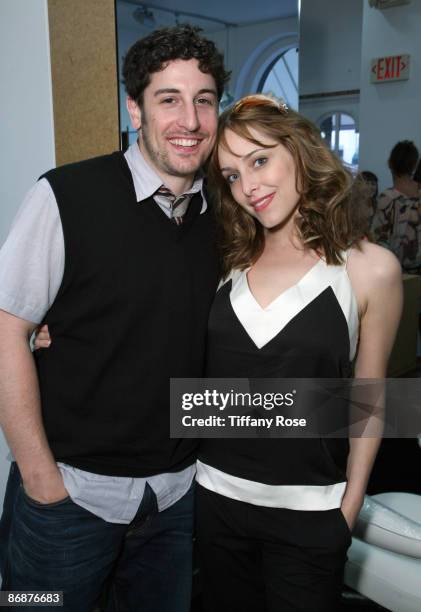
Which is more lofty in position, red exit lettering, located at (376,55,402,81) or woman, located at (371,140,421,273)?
red exit lettering, located at (376,55,402,81)

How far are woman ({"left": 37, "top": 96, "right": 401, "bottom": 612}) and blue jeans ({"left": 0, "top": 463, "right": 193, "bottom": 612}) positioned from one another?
105 mm

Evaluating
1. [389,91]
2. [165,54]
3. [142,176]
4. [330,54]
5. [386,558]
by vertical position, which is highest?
[330,54]

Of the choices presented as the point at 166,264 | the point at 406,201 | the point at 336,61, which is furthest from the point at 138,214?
the point at 406,201

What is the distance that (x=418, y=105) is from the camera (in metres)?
2.54

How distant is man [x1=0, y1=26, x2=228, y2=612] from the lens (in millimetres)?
1315

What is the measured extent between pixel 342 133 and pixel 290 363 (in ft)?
5.35

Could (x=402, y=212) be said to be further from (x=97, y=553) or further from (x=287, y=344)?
(x=97, y=553)

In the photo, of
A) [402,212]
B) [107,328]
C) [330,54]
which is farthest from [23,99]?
[402,212]

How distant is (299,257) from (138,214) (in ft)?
1.50

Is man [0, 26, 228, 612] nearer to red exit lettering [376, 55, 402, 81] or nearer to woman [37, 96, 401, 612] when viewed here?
woman [37, 96, 401, 612]

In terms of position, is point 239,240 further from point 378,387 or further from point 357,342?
point 378,387

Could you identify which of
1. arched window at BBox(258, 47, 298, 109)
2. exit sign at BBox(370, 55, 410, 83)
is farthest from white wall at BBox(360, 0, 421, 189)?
arched window at BBox(258, 47, 298, 109)

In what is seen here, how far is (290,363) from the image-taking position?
4.50ft

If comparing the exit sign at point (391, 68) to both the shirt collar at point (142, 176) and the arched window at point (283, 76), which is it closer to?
the arched window at point (283, 76)
